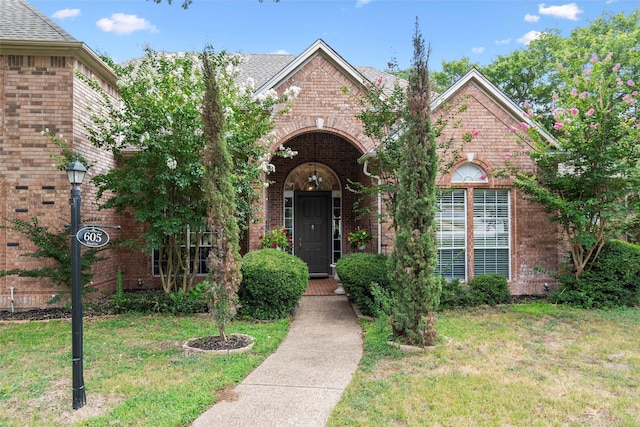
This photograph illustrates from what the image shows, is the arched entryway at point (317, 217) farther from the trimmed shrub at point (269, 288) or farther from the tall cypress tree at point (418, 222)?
the tall cypress tree at point (418, 222)

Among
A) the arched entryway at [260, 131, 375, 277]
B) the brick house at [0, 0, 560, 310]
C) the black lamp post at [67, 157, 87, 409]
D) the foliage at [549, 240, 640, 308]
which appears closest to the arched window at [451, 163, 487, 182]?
the brick house at [0, 0, 560, 310]

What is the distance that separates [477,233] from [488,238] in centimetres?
28

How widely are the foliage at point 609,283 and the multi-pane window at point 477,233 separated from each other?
4.49ft

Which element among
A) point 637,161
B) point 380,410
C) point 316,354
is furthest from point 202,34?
point 637,161

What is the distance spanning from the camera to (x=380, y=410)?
3.71 meters

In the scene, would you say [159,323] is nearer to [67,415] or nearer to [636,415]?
[67,415]

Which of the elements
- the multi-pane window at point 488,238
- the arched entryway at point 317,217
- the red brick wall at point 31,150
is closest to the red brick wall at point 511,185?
the multi-pane window at point 488,238

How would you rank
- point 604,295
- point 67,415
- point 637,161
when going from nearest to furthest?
point 67,415 < point 637,161 < point 604,295

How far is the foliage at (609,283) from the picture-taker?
27.5 feet

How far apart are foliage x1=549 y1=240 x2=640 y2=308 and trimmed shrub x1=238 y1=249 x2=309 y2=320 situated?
18.6ft

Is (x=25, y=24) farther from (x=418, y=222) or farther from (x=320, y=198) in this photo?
(x=418, y=222)

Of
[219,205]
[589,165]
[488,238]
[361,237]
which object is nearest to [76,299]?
[219,205]

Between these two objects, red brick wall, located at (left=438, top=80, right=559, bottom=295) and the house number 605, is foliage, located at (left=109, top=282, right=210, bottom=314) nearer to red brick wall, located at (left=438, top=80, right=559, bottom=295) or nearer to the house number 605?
the house number 605

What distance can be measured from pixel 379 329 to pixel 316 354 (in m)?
1.42
